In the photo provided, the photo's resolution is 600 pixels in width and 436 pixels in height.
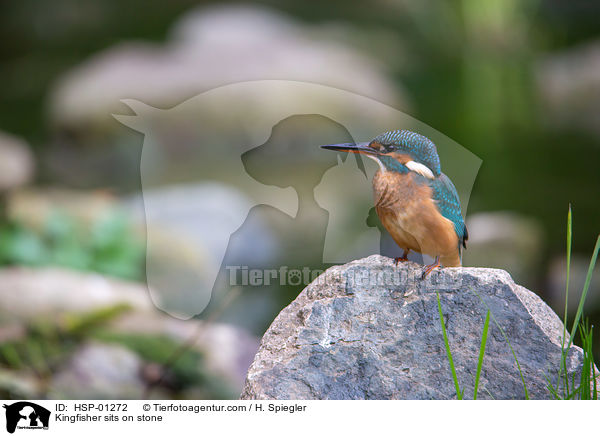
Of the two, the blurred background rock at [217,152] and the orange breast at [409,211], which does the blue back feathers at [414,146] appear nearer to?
the orange breast at [409,211]

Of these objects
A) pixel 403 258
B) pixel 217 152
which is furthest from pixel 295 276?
pixel 217 152

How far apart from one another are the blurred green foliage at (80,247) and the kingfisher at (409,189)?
3.96 ft

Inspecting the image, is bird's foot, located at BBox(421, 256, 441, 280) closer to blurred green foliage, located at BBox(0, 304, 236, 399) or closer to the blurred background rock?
the blurred background rock

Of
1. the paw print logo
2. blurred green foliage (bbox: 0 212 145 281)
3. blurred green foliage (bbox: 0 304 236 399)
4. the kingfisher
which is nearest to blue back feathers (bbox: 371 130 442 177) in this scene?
the kingfisher

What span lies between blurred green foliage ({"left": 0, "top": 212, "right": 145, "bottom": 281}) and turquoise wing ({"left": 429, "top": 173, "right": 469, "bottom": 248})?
3.99 feet

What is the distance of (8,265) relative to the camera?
1855 millimetres

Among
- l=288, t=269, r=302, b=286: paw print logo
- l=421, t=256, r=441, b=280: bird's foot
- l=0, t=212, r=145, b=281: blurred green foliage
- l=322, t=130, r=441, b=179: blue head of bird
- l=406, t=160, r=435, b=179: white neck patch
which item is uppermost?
l=0, t=212, r=145, b=281: blurred green foliage

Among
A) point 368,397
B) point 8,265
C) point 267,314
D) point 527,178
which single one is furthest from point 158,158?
point 368,397

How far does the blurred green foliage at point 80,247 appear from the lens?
6.11 ft

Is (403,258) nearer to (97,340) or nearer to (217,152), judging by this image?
(97,340)

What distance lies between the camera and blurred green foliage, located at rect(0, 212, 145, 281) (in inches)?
73.4

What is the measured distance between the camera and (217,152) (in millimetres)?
2314

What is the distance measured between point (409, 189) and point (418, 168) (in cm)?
3

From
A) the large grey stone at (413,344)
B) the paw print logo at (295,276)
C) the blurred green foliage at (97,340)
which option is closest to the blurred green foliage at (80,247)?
the blurred green foliage at (97,340)
